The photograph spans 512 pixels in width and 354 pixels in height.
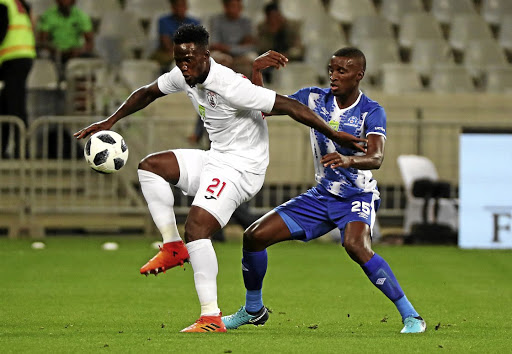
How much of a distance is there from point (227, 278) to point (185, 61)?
156 inches

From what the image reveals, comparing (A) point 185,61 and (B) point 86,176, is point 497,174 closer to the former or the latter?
(B) point 86,176

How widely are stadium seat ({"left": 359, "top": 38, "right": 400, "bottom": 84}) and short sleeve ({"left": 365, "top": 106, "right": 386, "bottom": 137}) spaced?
10428mm

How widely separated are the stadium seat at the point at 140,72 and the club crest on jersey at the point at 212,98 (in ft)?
28.8

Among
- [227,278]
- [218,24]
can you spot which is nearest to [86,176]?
[218,24]

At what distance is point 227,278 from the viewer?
9.94 meters

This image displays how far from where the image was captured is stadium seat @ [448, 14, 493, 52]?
18.2 meters

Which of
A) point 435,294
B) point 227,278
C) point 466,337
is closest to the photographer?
point 466,337

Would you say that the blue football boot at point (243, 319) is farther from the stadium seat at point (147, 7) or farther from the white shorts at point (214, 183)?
the stadium seat at point (147, 7)

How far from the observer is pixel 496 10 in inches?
746

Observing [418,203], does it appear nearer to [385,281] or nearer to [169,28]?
[169,28]

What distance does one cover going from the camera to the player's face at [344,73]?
22.0 feet

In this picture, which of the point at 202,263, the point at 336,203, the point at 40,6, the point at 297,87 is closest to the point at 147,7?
the point at 40,6

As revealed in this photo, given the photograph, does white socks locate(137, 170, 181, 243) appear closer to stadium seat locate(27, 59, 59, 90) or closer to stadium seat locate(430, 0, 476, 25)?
stadium seat locate(27, 59, 59, 90)

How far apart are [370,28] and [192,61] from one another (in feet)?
38.5
